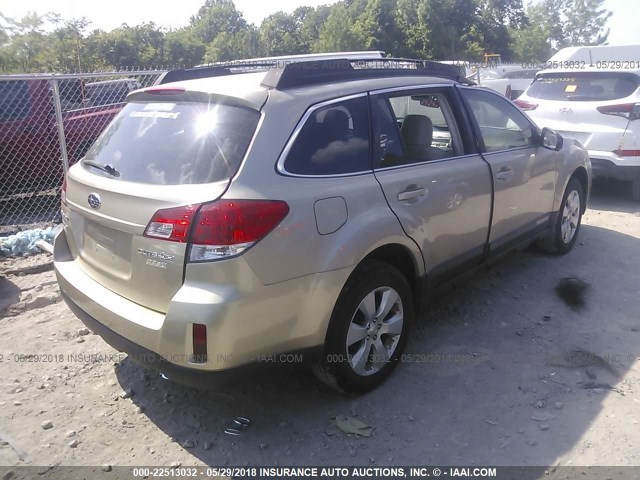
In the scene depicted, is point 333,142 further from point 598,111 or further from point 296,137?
point 598,111

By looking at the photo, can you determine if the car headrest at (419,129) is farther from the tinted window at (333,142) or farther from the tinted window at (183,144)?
the tinted window at (183,144)

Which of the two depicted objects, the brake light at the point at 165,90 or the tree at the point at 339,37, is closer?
the brake light at the point at 165,90

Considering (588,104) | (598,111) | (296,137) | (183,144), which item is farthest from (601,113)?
(183,144)

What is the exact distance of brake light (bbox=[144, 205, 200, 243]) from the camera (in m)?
2.42

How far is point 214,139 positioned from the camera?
2.63 metres

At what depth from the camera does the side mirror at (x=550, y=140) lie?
4664mm

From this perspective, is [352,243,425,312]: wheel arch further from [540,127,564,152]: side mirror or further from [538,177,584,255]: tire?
[538,177,584,255]: tire

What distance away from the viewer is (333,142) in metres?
2.91

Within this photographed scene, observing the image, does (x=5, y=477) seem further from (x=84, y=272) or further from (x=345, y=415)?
(x=345, y=415)

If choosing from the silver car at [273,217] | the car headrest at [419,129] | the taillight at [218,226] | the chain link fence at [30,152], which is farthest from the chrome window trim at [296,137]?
the chain link fence at [30,152]

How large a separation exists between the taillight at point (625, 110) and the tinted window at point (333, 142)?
5023 mm

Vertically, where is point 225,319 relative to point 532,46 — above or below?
below

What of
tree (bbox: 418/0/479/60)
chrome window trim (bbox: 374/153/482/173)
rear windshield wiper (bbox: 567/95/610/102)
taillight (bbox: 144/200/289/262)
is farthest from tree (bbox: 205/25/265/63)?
taillight (bbox: 144/200/289/262)

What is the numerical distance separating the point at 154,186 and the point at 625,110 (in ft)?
20.5
